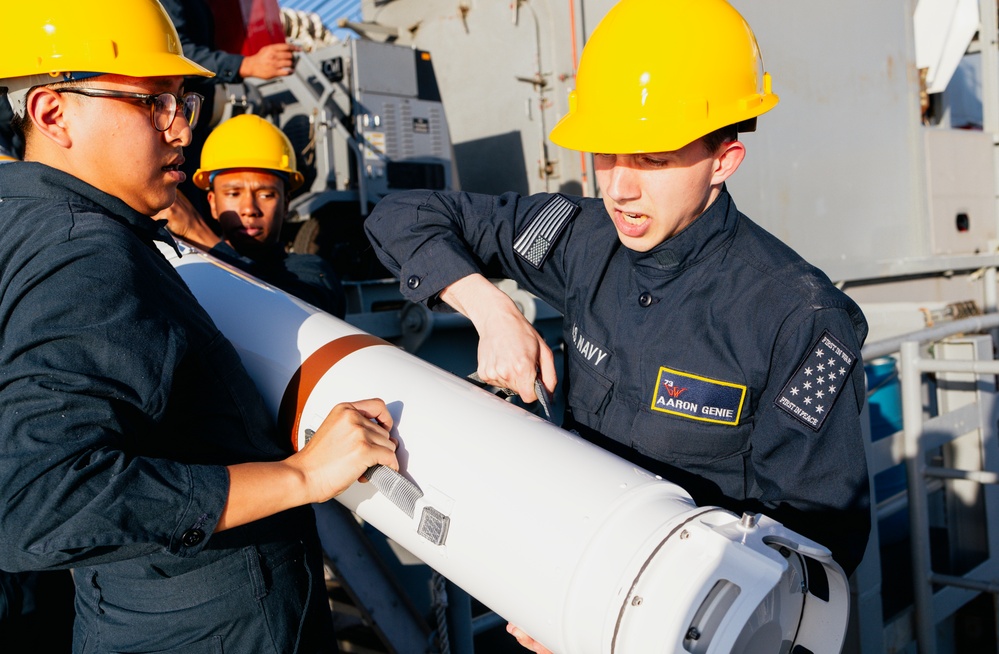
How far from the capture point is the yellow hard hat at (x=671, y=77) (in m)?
1.54

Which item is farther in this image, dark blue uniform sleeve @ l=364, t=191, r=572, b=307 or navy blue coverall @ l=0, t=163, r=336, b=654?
dark blue uniform sleeve @ l=364, t=191, r=572, b=307

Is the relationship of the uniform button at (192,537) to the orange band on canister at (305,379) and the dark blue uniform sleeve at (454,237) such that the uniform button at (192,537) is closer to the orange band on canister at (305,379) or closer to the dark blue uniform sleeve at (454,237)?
the orange band on canister at (305,379)

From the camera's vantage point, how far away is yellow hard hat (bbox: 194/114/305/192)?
3115 millimetres

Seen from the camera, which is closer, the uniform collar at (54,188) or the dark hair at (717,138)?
the uniform collar at (54,188)

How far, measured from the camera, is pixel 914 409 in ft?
10.2

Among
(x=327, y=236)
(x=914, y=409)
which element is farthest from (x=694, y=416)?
(x=327, y=236)

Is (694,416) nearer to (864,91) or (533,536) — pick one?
(533,536)

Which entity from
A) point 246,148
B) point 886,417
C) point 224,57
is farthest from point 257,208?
point 886,417

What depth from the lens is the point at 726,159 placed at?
1.63m

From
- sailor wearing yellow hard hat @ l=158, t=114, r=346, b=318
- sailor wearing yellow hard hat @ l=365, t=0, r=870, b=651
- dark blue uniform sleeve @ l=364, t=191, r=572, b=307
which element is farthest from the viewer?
sailor wearing yellow hard hat @ l=158, t=114, r=346, b=318

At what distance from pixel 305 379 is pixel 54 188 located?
0.59 metres

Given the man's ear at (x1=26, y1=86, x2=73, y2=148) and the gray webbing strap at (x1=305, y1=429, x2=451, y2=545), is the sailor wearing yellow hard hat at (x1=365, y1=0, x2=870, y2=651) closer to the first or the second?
the gray webbing strap at (x1=305, y1=429, x2=451, y2=545)

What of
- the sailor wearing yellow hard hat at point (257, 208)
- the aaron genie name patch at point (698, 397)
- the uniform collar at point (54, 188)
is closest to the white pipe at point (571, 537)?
the aaron genie name patch at point (698, 397)

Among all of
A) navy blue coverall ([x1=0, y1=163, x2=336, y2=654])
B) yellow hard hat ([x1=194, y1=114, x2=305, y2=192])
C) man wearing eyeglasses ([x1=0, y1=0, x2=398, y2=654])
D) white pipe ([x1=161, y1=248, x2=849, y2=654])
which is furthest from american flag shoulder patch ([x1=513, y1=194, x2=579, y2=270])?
yellow hard hat ([x1=194, y1=114, x2=305, y2=192])
